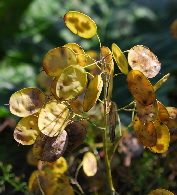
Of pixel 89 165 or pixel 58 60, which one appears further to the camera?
pixel 89 165

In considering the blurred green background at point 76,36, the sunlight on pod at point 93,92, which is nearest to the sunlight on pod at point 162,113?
the sunlight on pod at point 93,92

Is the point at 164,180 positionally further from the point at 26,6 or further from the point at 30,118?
the point at 26,6

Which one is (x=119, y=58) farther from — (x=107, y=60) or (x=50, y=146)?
(x=50, y=146)

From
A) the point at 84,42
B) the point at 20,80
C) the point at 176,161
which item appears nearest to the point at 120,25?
the point at 84,42

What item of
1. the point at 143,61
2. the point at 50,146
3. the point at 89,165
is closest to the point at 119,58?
the point at 143,61

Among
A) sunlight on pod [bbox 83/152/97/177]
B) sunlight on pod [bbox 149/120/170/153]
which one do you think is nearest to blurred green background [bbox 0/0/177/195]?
sunlight on pod [bbox 83/152/97/177]

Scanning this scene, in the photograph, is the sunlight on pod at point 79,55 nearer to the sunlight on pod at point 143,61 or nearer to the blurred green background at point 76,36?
the sunlight on pod at point 143,61

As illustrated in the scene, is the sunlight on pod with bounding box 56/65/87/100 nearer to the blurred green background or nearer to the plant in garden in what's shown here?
the plant in garden

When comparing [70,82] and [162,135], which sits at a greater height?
[70,82]
